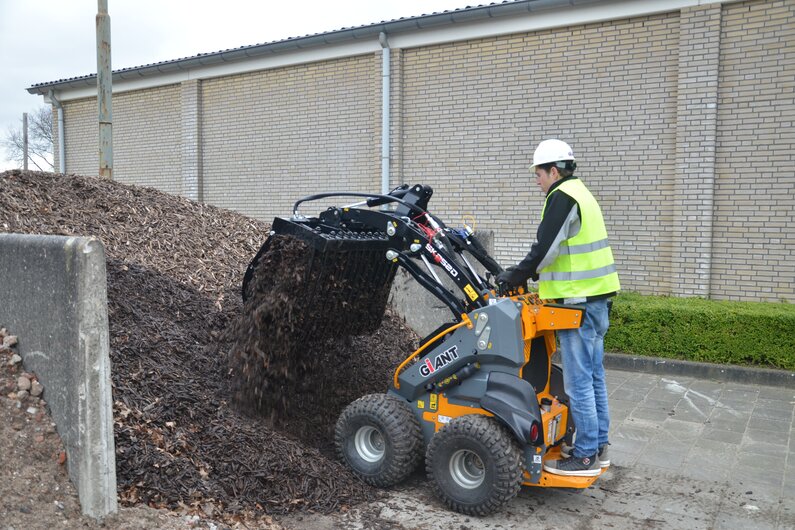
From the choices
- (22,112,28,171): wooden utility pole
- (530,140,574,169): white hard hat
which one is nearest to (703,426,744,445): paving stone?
(530,140,574,169): white hard hat

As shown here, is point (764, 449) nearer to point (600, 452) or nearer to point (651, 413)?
point (651, 413)

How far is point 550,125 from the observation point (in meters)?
10.6

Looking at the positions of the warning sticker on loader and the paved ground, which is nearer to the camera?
the paved ground

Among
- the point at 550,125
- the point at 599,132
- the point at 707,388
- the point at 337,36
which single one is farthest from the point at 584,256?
the point at 337,36

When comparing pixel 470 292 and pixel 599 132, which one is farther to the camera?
pixel 599 132

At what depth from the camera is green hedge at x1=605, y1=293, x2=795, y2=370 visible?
24.4 ft

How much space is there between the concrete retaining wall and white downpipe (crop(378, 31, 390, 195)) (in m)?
8.89

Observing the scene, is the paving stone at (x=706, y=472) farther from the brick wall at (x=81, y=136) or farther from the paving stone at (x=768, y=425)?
the brick wall at (x=81, y=136)

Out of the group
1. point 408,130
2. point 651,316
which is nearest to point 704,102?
point 651,316

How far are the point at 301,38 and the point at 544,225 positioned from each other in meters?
9.77

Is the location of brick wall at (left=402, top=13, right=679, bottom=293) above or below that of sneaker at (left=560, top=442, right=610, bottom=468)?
above

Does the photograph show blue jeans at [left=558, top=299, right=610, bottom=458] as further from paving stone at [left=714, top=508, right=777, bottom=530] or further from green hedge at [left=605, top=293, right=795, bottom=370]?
green hedge at [left=605, top=293, right=795, bottom=370]

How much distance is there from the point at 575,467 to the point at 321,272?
2.02 metres

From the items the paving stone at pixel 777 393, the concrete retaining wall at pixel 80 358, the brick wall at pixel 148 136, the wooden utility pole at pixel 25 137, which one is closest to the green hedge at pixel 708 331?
the paving stone at pixel 777 393
